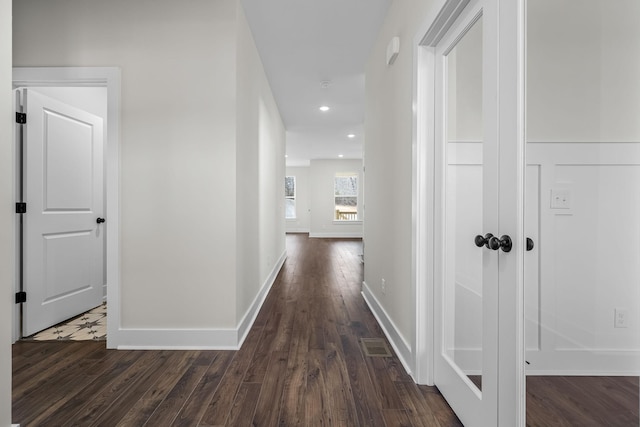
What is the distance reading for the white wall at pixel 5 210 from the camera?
135 cm

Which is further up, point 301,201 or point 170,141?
point 170,141

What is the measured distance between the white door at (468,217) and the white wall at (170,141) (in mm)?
1432

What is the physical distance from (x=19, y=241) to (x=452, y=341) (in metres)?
3.23

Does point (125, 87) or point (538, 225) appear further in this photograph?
point (125, 87)

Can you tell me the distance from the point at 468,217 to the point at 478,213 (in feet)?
0.30

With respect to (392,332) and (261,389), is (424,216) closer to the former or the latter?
(392,332)

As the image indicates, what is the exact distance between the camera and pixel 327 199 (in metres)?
11.3

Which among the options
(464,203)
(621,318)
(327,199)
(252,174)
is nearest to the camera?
(621,318)

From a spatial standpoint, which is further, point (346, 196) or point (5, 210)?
point (346, 196)

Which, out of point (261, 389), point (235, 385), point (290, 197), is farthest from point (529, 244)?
point (290, 197)

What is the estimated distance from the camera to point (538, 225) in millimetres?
1069

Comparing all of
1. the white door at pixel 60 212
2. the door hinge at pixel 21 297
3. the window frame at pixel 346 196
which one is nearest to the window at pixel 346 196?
the window frame at pixel 346 196

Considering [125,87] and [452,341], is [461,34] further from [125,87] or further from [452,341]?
[125,87]

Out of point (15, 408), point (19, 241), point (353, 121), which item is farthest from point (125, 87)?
point (353, 121)
